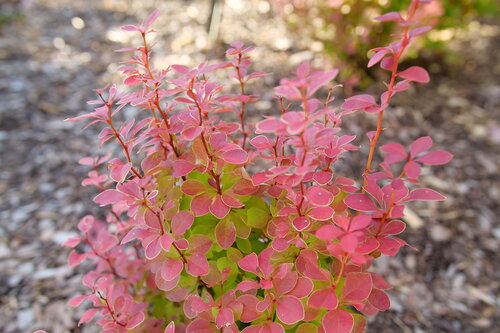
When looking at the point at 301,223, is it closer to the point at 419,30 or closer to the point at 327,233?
the point at 327,233

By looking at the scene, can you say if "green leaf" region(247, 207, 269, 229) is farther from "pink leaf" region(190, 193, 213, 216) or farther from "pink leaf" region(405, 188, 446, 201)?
"pink leaf" region(405, 188, 446, 201)

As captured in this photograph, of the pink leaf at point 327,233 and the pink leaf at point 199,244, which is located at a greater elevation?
the pink leaf at point 327,233

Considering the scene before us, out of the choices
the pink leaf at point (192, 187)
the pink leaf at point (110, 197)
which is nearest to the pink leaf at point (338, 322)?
the pink leaf at point (192, 187)

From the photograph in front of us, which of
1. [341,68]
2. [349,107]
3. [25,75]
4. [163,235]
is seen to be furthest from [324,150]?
[25,75]

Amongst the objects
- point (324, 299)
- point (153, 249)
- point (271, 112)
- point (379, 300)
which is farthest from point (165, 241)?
point (271, 112)

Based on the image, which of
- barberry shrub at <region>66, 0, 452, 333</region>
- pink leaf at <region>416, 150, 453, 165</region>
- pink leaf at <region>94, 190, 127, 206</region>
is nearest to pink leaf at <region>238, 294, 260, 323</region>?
barberry shrub at <region>66, 0, 452, 333</region>

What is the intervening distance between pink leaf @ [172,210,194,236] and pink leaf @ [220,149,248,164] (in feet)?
0.50

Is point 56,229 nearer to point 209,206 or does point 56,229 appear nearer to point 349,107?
point 209,206

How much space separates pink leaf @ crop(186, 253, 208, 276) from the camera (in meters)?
0.89

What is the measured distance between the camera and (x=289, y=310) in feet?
2.65

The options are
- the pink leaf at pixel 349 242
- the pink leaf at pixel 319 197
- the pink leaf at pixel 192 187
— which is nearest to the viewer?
the pink leaf at pixel 349 242

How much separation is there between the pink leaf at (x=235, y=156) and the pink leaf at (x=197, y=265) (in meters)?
0.22

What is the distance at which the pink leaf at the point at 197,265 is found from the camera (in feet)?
2.93

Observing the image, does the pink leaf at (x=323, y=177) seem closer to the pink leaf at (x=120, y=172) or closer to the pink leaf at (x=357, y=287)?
the pink leaf at (x=357, y=287)
